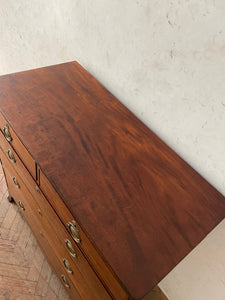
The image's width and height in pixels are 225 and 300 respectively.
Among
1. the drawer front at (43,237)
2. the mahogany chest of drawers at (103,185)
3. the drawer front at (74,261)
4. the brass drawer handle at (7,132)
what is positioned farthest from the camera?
the drawer front at (43,237)

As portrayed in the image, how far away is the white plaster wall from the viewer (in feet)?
2.35

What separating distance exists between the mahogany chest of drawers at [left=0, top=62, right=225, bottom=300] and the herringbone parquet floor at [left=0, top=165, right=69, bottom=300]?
48 cm

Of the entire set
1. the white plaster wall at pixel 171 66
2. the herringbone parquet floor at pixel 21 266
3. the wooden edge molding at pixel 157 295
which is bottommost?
the herringbone parquet floor at pixel 21 266

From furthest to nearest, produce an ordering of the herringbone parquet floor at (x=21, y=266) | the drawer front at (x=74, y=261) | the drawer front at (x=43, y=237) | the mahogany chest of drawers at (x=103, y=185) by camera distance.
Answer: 1. the herringbone parquet floor at (x=21, y=266)
2. the drawer front at (x=43, y=237)
3. the drawer front at (x=74, y=261)
4. the mahogany chest of drawers at (x=103, y=185)

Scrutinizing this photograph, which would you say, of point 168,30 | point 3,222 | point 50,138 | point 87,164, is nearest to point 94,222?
point 87,164

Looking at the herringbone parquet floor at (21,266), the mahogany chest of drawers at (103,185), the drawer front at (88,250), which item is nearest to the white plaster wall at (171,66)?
the mahogany chest of drawers at (103,185)

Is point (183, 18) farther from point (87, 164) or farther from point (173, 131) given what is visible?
point (87, 164)

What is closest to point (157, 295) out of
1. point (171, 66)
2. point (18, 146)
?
point (18, 146)

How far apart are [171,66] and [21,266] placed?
135 cm

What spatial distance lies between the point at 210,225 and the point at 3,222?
1351 millimetres

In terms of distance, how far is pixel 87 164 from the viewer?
0.79 m

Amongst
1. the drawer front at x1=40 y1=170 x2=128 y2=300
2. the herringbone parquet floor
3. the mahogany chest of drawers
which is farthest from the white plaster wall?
the herringbone parquet floor

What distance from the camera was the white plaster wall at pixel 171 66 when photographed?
0.72 m

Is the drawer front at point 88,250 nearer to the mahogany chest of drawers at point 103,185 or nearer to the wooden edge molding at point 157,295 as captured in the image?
the mahogany chest of drawers at point 103,185
